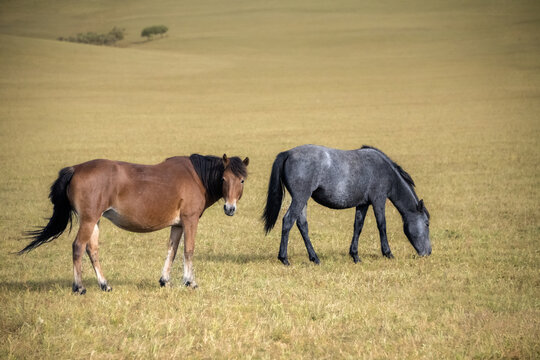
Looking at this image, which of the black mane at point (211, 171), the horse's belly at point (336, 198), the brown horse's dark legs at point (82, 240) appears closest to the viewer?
the brown horse's dark legs at point (82, 240)

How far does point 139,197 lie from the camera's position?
27.3 ft

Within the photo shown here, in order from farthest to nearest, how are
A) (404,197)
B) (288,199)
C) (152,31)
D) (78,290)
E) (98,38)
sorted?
(152,31), (98,38), (288,199), (404,197), (78,290)

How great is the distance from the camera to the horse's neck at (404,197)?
11.0 m

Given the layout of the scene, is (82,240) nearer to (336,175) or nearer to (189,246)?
(189,246)

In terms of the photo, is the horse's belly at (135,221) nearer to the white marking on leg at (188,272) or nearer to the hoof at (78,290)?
the white marking on leg at (188,272)

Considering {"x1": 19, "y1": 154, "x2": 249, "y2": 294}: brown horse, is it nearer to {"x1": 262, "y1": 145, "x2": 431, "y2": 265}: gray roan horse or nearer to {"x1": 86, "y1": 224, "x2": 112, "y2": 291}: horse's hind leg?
{"x1": 86, "y1": 224, "x2": 112, "y2": 291}: horse's hind leg

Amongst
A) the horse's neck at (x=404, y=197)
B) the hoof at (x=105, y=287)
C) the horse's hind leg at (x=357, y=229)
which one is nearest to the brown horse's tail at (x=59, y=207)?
the hoof at (x=105, y=287)

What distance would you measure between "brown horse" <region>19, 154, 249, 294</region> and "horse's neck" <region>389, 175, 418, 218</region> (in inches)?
137

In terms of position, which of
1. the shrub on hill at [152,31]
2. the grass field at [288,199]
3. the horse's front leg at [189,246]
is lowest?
the grass field at [288,199]

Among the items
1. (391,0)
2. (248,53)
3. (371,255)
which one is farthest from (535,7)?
(371,255)

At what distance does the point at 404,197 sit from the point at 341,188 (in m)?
1.24

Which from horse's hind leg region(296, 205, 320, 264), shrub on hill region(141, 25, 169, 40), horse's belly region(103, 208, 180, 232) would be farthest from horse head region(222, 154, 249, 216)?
shrub on hill region(141, 25, 169, 40)

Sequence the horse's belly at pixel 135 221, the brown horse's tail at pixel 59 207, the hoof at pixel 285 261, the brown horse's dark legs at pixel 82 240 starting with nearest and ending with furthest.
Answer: the brown horse's dark legs at pixel 82 240, the brown horse's tail at pixel 59 207, the horse's belly at pixel 135 221, the hoof at pixel 285 261

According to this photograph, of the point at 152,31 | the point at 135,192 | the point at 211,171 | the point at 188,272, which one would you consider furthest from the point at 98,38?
the point at 188,272
